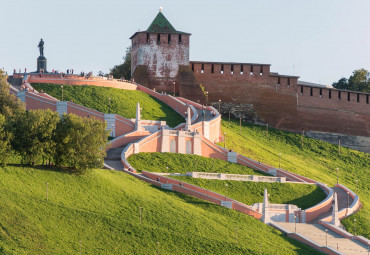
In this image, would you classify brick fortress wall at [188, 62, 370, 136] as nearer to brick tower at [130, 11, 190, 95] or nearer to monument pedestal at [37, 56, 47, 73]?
brick tower at [130, 11, 190, 95]

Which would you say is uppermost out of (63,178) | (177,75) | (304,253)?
(177,75)

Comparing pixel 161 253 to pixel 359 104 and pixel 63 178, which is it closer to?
pixel 63 178

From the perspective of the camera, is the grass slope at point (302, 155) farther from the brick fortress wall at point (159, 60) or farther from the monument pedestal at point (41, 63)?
the monument pedestal at point (41, 63)

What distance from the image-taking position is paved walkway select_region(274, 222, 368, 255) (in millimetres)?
47719

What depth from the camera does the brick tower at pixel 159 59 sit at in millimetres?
74375

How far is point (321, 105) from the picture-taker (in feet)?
256

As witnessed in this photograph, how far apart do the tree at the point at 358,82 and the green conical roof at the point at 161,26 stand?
20.1 meters

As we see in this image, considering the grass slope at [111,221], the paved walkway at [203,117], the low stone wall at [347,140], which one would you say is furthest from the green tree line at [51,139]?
the low stone wall at [347,140]

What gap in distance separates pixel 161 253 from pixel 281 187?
16.3 metres

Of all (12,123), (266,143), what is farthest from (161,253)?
(266,143)

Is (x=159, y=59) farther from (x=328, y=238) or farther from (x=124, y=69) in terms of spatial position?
(x=328, y=238)

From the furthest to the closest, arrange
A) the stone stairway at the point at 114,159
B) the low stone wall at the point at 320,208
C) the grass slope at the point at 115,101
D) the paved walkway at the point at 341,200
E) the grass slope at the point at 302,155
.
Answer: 1. the grass slope at the point at 115,101
2. the grass slope at the point at 302,155
3. the stone stairway at the point at 114,159
4. the paved walkway at the point at 341,200
5. the low stone wall at the point at 320,208

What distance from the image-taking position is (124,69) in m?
83.5

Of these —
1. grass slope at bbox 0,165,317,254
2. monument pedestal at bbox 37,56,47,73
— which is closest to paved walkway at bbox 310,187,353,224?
grass slope at bbox 0,165,317,254
